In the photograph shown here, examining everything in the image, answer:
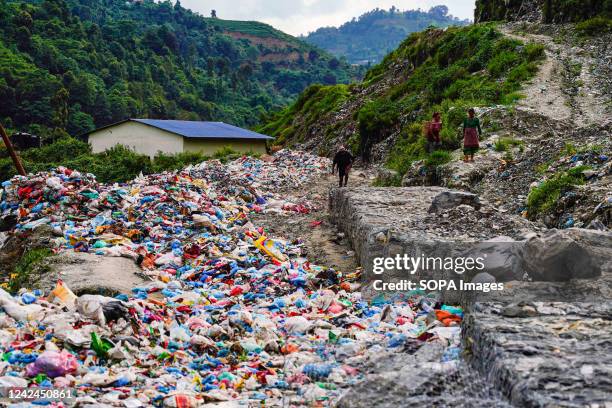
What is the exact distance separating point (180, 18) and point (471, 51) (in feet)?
345

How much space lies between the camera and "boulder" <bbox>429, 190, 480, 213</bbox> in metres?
7.70

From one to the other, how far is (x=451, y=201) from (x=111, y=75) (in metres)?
63.2

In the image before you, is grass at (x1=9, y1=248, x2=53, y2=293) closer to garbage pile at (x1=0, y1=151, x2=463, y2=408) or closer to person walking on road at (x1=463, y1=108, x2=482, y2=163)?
garbage pile at (x1=0, y1=151, x2=463, y2=408)

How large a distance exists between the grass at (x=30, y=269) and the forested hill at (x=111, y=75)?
37027mm

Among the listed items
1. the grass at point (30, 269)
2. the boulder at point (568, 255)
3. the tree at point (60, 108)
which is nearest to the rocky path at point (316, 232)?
the boulder at point (568, 255)

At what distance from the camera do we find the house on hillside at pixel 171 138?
2556 cm

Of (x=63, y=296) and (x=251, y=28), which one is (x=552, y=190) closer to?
(x=63, y=296)

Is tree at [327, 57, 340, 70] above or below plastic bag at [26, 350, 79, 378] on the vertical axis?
above

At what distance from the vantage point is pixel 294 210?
12617mm

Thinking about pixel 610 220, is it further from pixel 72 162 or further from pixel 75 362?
pixel 72 162

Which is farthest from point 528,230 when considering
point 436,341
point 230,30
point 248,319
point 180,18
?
point 230,30

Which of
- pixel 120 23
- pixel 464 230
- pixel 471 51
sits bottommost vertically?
pixel 464 230

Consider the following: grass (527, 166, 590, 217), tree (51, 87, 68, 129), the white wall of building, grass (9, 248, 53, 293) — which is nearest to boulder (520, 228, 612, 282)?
grass (527, 166, 590, 217)

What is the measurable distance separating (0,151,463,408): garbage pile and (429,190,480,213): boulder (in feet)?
4.81
